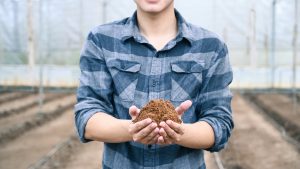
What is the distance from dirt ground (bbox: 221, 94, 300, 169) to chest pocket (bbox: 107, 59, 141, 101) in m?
5.08

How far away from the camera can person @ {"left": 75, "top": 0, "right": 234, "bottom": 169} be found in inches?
61.3

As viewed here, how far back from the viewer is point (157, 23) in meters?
1.63

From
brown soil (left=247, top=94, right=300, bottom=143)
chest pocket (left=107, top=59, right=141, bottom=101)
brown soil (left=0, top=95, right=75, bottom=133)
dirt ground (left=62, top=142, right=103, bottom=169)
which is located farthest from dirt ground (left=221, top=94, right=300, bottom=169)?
chest pocket (left=107, top=59, right=141, bottom=101)

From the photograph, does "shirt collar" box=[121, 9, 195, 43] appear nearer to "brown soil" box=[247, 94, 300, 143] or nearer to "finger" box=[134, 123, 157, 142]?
"finger" box=[134, 123, 157, 142]

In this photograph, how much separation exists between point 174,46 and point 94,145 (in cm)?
658

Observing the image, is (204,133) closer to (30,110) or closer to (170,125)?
(170,125)

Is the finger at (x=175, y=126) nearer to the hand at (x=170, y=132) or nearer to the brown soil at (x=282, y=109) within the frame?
the hand at (x=170, y=132)

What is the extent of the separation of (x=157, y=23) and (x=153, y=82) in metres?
0.20

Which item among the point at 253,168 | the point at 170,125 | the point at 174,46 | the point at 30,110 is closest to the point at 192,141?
the point at 170,125

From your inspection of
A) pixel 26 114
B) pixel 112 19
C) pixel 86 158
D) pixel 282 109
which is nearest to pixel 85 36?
pixel 112 19

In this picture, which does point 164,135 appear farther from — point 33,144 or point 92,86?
point 33,144

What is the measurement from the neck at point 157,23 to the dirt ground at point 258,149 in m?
5.04

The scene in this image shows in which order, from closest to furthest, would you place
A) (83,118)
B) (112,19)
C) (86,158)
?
1. (83,118)
2. (86,158)
3. (112,19)

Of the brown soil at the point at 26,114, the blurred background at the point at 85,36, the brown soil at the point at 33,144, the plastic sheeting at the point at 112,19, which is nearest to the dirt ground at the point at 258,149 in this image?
the blurred background at the point at 85,36
